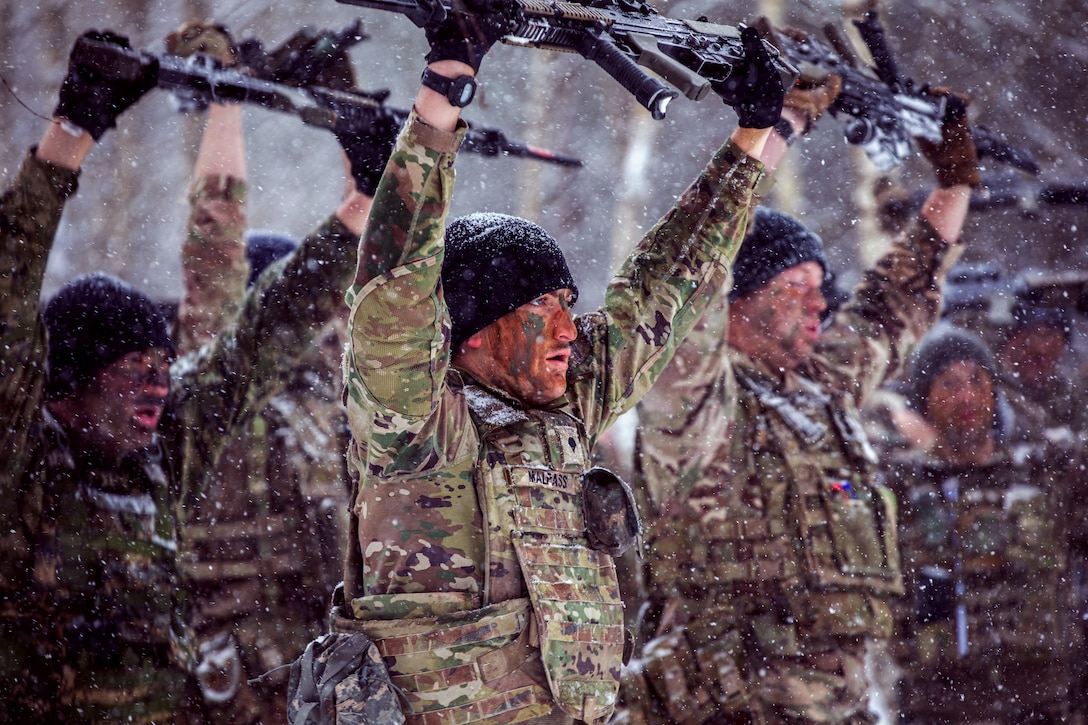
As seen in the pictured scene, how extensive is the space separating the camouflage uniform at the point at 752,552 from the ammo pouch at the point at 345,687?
118 inches

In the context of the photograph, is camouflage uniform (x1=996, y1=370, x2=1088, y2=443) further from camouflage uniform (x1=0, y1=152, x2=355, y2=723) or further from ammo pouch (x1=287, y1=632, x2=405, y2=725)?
ammo pouch (x1=287, y1=632, x2=405, y2=725)

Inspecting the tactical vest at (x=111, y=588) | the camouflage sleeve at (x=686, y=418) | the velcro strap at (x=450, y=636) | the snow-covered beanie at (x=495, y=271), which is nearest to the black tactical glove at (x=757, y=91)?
the snow-covered beanie at (x=495, y=271)

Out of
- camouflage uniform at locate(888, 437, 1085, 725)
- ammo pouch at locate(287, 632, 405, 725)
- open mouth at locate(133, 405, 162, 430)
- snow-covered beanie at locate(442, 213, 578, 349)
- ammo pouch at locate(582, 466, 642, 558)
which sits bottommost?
camouflage uniform at locate(888, 437, 1085, 725)

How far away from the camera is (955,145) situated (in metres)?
5.18

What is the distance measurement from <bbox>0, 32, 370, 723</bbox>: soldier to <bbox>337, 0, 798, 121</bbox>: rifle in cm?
204

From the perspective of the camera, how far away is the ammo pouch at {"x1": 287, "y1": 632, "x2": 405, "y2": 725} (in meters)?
1.98

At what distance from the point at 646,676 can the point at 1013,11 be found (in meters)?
6.22

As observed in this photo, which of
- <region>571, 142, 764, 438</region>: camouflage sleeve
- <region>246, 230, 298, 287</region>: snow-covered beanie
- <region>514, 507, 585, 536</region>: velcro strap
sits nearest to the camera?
<region>514, 507, 585, 536</region>: velcro strap

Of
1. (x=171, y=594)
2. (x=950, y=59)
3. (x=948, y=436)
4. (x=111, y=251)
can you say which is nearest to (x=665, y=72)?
(x=171, y=594)

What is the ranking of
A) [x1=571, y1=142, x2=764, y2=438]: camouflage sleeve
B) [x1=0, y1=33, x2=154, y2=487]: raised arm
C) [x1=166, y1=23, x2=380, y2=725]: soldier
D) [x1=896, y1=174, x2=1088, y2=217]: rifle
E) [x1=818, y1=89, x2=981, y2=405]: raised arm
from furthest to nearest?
1. [x1=896, y1=174, x2=1088, y2=217]: rifle
2. [x1=818, y1=89, x2=981, y2=405]: raised arm
3. [x1=166, y1=23, x2=380, y2=725]: soldier
4. [x1=0, y1=33, x2=154, y2=487]: raised arm
5. [x1=571, y1=142, x2=764, y2=438]: camouflage sleeve

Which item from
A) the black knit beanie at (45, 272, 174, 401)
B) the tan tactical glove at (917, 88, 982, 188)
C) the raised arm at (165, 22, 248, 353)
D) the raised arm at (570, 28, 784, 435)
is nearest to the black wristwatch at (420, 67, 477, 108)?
the raised arm at (570, 28, 784, 435)

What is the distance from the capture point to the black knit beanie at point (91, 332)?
4.33m

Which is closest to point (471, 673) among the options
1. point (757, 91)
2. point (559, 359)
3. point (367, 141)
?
point (559, 359)

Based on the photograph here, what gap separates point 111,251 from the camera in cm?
579
